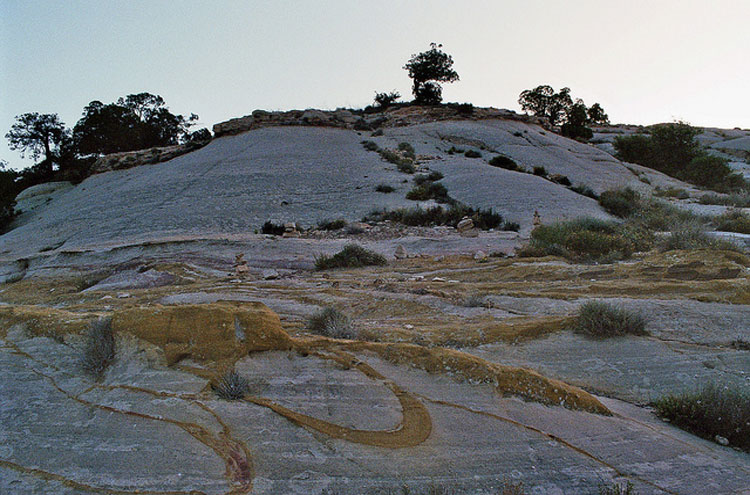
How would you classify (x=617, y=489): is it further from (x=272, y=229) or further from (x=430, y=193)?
(x=430, y=193)

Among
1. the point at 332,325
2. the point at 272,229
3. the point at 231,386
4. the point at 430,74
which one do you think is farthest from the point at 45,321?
the point at 430,74

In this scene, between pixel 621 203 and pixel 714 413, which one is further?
pixel 621 203

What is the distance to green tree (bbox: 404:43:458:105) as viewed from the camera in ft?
142

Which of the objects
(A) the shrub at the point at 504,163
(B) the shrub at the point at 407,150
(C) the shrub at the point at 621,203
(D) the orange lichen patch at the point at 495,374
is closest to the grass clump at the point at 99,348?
(D) the orange lichen patch at the point at 495,374

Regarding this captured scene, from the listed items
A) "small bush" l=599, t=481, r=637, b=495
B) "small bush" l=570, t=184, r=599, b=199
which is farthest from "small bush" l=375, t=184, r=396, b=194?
"small bush" l=599, t=481, r=637, b=495

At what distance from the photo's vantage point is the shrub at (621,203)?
1636 cm

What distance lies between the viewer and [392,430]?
8.39 ft

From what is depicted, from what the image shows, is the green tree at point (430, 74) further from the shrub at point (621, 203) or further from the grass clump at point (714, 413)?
the grass clump at point (714, 413)

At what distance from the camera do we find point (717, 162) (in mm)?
26625

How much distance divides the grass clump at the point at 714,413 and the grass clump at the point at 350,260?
724 centimetres

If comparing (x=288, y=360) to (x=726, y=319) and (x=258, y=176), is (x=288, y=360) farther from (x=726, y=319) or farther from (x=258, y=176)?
(x=258, y=176)

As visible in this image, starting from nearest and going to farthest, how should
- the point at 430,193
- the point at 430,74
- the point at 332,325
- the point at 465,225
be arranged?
1. the point at 332,325
2. the point at 465,225
3. the point at 430,193
4. the point at 430,74

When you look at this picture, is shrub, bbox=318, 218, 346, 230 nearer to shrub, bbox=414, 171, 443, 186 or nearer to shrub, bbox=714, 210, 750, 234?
shrub, bbox=414, 171, 443, 186

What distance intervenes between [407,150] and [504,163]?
18.6 ft
